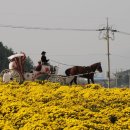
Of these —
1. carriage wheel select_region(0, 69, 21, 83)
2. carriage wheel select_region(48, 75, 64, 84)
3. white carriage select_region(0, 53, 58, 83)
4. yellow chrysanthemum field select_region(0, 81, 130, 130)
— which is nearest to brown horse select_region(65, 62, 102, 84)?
carriage wheel select_region(48, 75, 64, 84)

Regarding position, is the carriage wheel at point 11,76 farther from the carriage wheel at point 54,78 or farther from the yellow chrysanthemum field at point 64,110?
the yellow chrysanthemum field at point 64,110

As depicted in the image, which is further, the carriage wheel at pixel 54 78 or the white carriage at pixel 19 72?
the carriage wheel at pixel 54 78

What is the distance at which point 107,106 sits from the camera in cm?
1956

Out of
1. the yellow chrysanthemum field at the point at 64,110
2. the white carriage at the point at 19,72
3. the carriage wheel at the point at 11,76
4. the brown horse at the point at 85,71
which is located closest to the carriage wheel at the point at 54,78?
the white carriage at the point at 19,72

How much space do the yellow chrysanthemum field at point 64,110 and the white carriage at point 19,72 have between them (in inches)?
198

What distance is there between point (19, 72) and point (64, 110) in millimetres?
14137

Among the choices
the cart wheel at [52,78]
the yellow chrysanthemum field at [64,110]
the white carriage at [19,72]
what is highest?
the white carriage at [19,72]

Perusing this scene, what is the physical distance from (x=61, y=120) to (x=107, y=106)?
5.28 metres

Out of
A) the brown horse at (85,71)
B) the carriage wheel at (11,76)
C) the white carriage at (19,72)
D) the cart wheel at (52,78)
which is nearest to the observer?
the carriage wheel at (11,76)

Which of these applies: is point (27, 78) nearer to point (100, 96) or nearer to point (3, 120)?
point (100, 96)

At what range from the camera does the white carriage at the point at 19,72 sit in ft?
97.1

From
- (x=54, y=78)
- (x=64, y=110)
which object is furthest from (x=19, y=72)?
(x=64, y=110)

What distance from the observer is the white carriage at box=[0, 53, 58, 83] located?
2959cm

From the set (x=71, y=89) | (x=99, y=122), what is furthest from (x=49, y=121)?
(x=71, y=89)
